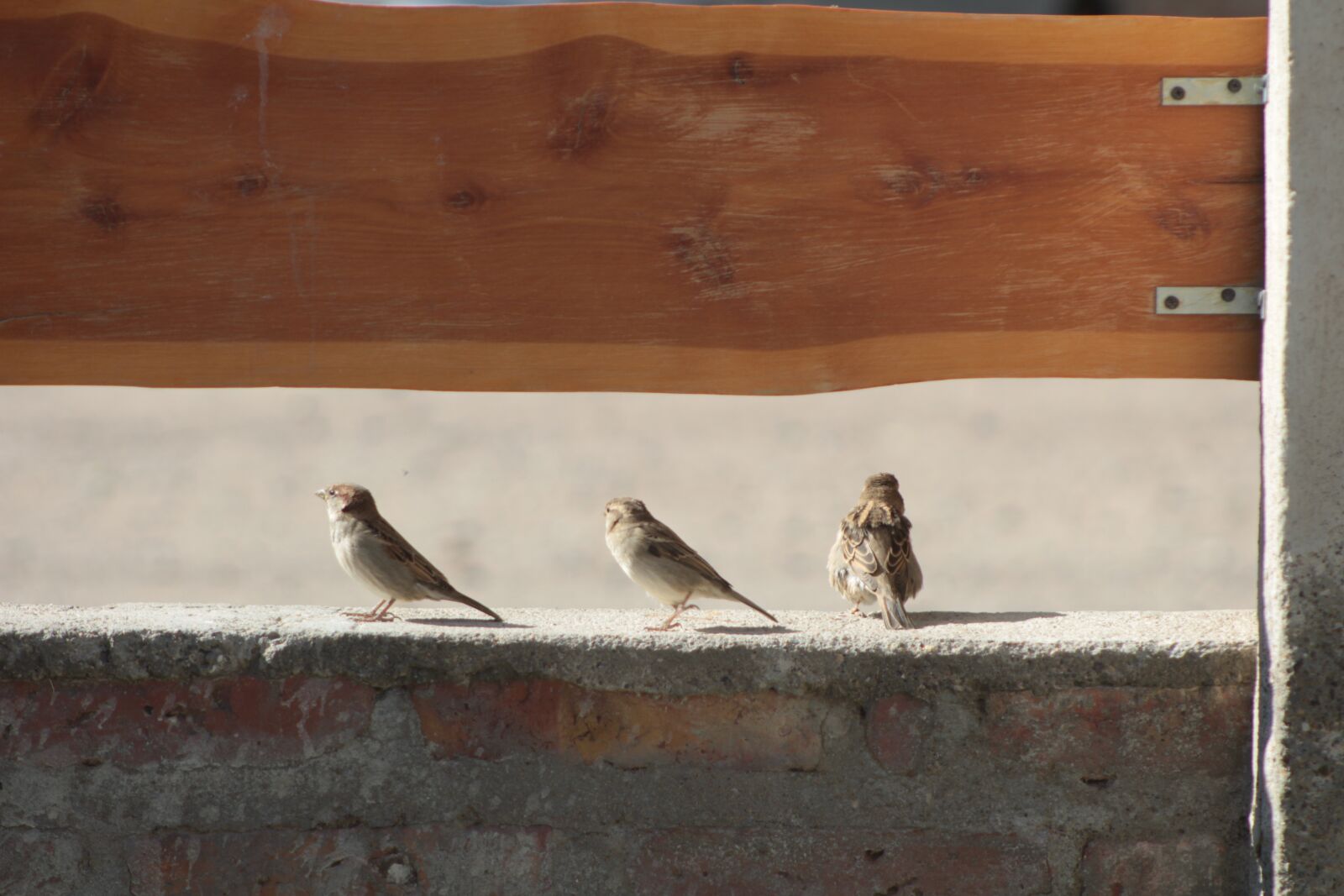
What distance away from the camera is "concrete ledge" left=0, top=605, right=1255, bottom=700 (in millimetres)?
2467

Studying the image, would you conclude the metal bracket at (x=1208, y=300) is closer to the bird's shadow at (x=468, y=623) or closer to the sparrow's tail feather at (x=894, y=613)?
the sparrow's tail feather at (x=894, y=613)

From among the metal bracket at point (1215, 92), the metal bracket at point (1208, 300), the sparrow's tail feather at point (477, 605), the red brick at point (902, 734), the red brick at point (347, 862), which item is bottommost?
the red brick at point (347, 862)

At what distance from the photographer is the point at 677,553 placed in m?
3.46

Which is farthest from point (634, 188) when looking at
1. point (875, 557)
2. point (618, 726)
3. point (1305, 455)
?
point (875, 557)

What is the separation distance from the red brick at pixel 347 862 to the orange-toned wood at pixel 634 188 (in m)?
0.75

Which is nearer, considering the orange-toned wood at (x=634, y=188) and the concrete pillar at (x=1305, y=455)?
the concrete pillar at (x=1305, y=455)

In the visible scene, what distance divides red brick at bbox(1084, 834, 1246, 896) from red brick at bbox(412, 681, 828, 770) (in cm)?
48

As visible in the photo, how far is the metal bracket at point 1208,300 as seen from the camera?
247 cm

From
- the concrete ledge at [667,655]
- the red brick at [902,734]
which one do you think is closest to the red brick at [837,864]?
the red brick at [902,734]

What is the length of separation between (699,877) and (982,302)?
991 mm

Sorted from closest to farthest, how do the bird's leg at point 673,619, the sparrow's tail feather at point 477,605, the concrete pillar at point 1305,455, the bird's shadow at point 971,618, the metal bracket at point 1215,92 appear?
1. the concrete pillar at point 1305,455
2. the metal bracket at point 1215,92
3. the bird's leg at point 673,619
4. the bird's shadow at point 971,618
5. the sparrow's tail feather at point 477,605

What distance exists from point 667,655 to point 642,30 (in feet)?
3.14

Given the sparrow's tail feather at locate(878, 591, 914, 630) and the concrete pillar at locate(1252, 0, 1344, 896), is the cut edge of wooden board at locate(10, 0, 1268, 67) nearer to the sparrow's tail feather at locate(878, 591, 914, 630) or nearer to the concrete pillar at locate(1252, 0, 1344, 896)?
the concrete pillar at locate(1252, 0, 1344, 896)

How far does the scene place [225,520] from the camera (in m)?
16.0
